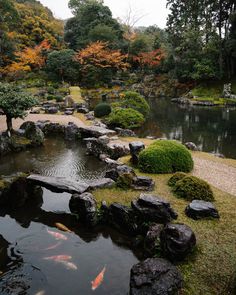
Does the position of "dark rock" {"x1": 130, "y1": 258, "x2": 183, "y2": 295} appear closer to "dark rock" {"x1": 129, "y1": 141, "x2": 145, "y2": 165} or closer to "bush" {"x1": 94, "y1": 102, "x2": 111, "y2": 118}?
"dark rock" {"x1": 129, "y1": 141, "x2": 145, "y2": 165}

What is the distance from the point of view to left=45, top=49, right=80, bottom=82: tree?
41375 millimetres

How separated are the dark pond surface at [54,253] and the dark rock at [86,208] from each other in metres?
Result: 0.24

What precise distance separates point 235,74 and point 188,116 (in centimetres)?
1949

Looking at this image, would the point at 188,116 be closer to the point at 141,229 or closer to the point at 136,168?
the point at 136,168

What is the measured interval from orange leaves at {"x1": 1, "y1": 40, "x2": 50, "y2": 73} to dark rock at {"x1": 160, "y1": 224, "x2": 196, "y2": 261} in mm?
39696

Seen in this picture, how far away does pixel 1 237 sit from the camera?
7.43m

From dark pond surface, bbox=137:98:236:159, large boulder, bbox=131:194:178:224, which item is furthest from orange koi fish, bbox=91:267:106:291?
dark pond surface, bbox=137:98:236:159

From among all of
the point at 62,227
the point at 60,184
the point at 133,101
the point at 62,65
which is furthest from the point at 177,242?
the point at 62,65

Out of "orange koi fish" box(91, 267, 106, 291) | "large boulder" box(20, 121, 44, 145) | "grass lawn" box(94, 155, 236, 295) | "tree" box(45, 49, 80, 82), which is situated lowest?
"orange koi fish" box(91, 267, 106, 291)

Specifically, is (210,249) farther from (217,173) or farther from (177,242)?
(217,173)

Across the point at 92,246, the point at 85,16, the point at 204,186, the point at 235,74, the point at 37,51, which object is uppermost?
the point at 85,16

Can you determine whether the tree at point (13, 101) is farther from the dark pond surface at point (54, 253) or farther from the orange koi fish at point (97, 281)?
the orange koi fish at point (97, 281)

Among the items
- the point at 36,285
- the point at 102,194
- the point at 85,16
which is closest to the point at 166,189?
the point at 102,194

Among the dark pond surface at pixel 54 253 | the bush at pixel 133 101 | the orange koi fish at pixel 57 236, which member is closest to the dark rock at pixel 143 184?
the dark pond surface at pixel 54 253
